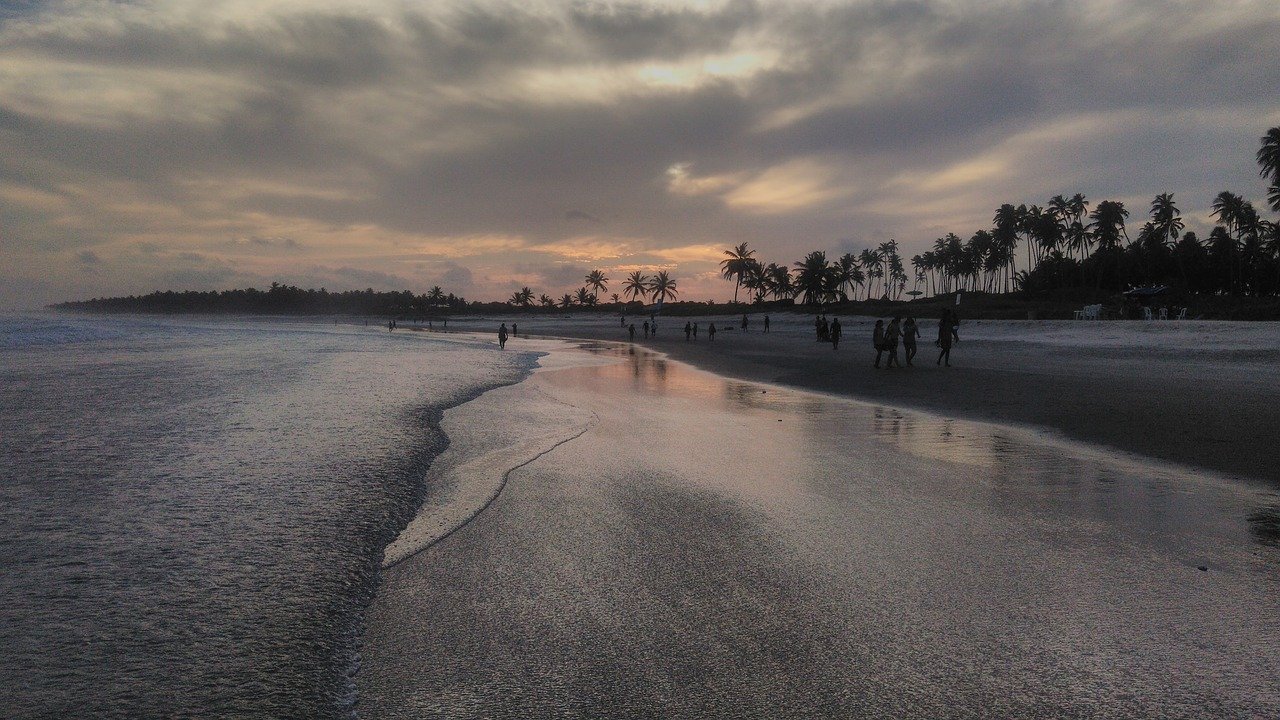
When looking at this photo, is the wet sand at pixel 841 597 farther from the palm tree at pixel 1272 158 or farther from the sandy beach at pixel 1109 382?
the palm tree at pixel 1272 158

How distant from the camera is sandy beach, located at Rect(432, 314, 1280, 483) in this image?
1103cm

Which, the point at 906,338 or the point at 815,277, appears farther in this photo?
the point at 815,277

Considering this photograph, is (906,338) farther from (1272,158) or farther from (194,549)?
(1272,158)

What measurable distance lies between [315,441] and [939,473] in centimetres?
904

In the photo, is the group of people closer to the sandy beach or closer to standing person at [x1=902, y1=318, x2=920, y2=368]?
standing person at [x1=902, y1=318, x2=920, y2=368]

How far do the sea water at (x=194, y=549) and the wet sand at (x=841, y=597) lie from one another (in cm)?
52

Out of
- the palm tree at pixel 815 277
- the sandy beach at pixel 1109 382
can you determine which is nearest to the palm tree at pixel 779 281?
the palm tree at pixel 815 277

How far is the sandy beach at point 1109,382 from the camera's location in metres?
11.0

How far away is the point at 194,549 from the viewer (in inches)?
222

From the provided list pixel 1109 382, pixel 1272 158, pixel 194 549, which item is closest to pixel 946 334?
pixel 1109 382

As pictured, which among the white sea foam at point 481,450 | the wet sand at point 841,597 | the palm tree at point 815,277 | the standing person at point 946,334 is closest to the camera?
the wet sand at point 841,597

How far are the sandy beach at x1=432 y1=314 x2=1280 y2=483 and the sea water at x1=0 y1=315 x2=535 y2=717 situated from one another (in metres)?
10.3

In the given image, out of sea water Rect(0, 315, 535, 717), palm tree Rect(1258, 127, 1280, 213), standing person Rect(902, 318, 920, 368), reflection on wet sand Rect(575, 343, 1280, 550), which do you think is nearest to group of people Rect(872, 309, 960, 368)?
standing person Rect(902, 318, 920, 368)

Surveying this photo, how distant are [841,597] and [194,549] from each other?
5.11 meters
